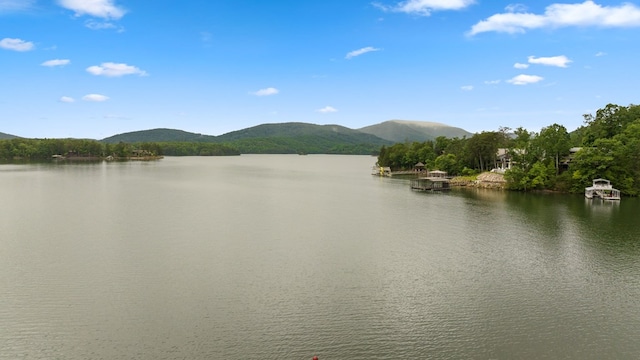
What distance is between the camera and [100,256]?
3162cm

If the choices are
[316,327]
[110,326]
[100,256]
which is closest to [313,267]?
[316,327]

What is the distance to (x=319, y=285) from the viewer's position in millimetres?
25750

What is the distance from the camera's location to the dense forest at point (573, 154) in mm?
64875

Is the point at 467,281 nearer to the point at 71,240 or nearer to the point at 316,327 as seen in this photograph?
the point at 316,327

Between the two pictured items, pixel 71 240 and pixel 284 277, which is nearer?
pixel 284 277

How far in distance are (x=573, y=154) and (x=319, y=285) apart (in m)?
63.7

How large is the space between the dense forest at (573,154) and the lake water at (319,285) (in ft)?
55.8

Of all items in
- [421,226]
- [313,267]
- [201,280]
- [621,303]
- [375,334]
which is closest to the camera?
[375,334]

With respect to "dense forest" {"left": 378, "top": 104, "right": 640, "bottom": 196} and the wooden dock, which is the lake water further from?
the wooden dock

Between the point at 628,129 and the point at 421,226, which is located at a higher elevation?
the point at 628,129

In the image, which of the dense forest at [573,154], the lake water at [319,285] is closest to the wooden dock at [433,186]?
the dense forest at [573,154]

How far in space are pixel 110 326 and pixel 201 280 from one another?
22.4 feet

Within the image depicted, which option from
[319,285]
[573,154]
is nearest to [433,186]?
[573,154]

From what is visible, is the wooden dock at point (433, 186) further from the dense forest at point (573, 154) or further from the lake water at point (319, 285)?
the lake water at point (319, 285)
